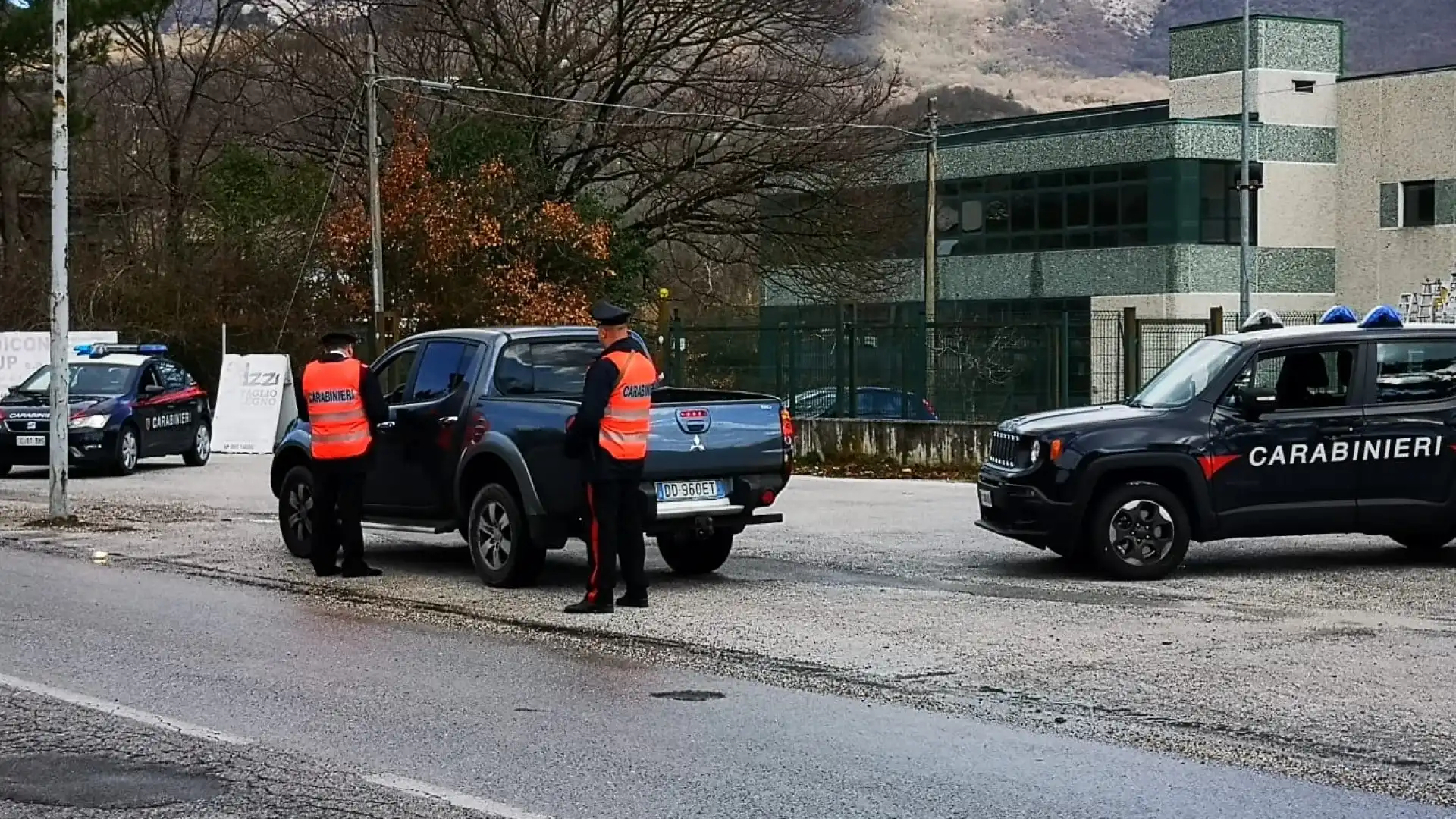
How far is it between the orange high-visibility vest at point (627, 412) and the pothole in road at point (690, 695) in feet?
8.91

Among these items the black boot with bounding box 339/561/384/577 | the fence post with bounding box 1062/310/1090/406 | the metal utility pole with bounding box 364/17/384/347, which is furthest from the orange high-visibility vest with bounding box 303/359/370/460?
the metal utility pole with bounding box 364/17/384/347

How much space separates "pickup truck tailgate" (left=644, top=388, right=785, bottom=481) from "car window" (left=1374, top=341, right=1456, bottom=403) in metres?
4.15

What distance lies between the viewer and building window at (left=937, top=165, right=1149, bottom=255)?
58031mm

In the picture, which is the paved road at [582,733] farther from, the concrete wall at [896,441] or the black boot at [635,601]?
the concrete wall at [896,441]

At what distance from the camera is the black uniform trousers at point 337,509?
13445 millimetres

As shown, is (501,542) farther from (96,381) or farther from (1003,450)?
(96,381)

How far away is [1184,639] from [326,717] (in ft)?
15.2

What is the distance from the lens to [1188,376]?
540 inches

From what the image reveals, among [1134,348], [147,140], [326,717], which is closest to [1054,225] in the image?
[147,140]

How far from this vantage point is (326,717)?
27.6 ft

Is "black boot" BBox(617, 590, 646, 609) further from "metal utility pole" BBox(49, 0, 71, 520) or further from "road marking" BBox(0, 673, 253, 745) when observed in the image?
"metal utility pole" BBox(49, 0, 71, 520)

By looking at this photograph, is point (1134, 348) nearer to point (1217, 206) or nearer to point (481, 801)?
point (481, 801)

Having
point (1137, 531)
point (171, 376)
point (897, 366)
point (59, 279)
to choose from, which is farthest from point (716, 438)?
point (171, 376)

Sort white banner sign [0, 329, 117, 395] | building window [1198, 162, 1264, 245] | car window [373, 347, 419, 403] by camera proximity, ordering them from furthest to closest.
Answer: building window [1198, 162, 1264, 245] → white banner sign [0, 329, 117, 395] → car window [373, 347, 419, 403]
